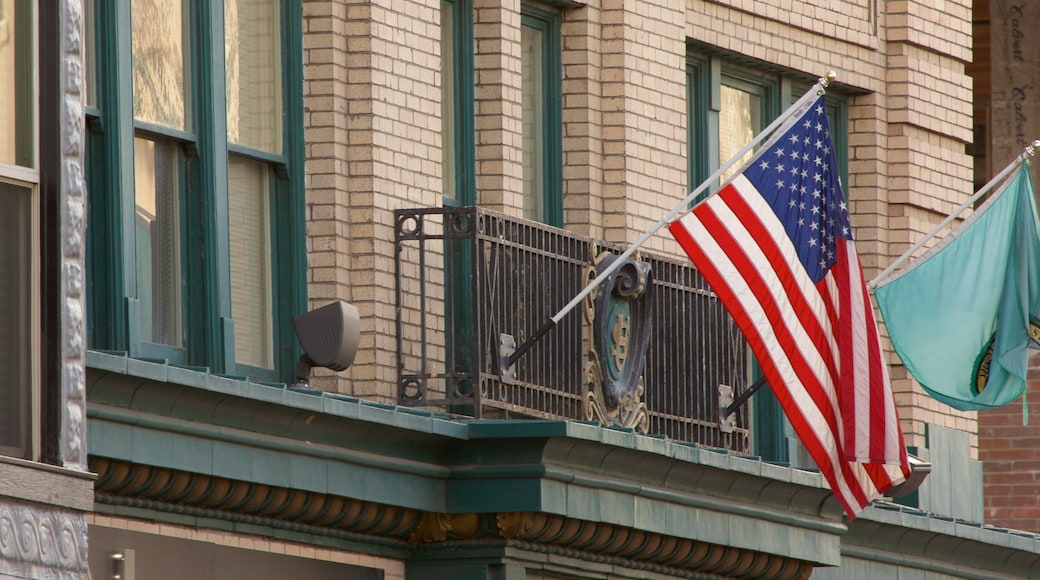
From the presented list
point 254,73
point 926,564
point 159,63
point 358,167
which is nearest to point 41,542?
point 159,63

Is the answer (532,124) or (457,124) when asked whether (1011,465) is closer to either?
(532,124)

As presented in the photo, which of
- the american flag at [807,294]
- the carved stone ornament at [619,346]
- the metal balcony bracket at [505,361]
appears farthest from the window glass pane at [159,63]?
the carved stone ornament at [619,346]

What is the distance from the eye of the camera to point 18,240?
1309cm

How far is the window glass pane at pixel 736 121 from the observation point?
885 inches

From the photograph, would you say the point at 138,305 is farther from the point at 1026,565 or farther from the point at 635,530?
the point at 1026,565

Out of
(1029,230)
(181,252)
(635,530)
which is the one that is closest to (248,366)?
(181,252)

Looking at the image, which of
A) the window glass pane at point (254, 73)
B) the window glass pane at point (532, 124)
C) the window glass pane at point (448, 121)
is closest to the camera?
the window glass pane at point (254, 73)

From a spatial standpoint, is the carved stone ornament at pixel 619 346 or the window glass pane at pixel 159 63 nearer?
the window glass pane at pixel 159 63

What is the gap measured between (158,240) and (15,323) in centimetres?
362

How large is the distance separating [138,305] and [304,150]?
2.25 meters

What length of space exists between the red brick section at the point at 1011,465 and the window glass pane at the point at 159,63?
12.6 m

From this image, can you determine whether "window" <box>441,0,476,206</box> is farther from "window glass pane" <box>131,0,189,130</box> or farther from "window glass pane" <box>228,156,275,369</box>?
"window glass pane" <box>131,0,189,130</box>

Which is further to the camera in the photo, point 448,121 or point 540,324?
point 448,121

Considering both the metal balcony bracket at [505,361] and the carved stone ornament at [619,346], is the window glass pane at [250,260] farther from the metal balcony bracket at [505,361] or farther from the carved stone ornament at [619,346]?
the carved stone ornament at [619,346]
